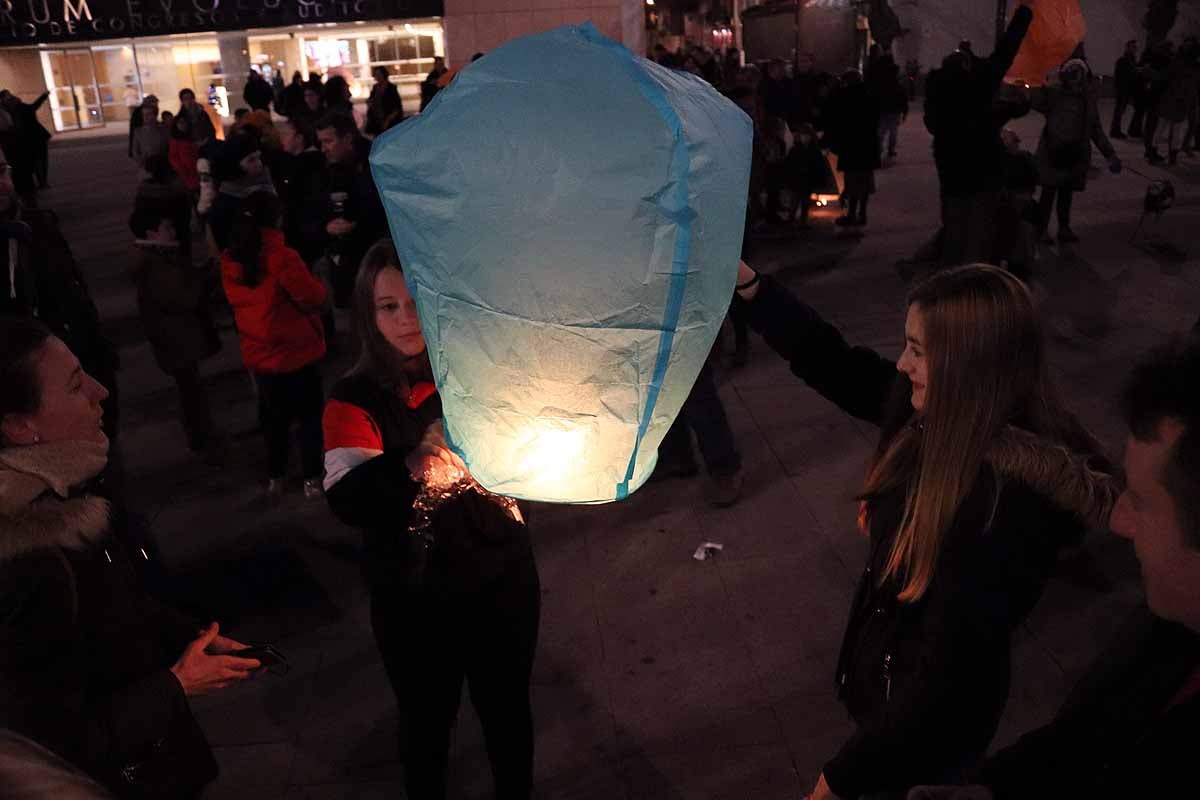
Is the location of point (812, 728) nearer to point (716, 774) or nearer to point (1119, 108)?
point (716, 774)

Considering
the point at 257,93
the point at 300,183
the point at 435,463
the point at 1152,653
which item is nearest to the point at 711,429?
the point at 435,463

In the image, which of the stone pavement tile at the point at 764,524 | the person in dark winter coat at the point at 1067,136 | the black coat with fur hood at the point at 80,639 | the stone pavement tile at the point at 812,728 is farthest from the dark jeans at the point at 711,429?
the person in dark winter coat at the point at 1067,136

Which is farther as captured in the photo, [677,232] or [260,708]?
[260,708]

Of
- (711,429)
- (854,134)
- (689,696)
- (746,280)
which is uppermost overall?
(746,280)

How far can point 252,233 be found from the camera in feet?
16.7

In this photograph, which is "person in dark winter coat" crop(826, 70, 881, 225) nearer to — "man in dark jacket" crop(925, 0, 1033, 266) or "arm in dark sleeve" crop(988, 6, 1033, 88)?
"man in dark jacket" crop(925, 0, 1033, 266)

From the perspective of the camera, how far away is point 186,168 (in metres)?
11.5

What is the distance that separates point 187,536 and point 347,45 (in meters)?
23.3

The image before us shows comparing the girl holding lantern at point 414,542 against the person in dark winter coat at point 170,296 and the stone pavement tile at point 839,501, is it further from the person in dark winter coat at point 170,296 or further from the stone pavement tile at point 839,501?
the person in dark winter coat at point 170,296

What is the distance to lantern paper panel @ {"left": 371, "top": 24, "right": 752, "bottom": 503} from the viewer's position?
1.47 metres

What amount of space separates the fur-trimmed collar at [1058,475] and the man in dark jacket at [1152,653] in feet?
0.92

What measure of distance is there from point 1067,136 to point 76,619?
32.9 feet

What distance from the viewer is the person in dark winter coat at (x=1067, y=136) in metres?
9.49

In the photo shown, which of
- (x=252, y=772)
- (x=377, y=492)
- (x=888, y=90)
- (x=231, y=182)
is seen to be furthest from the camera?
(x=888, y=90)
